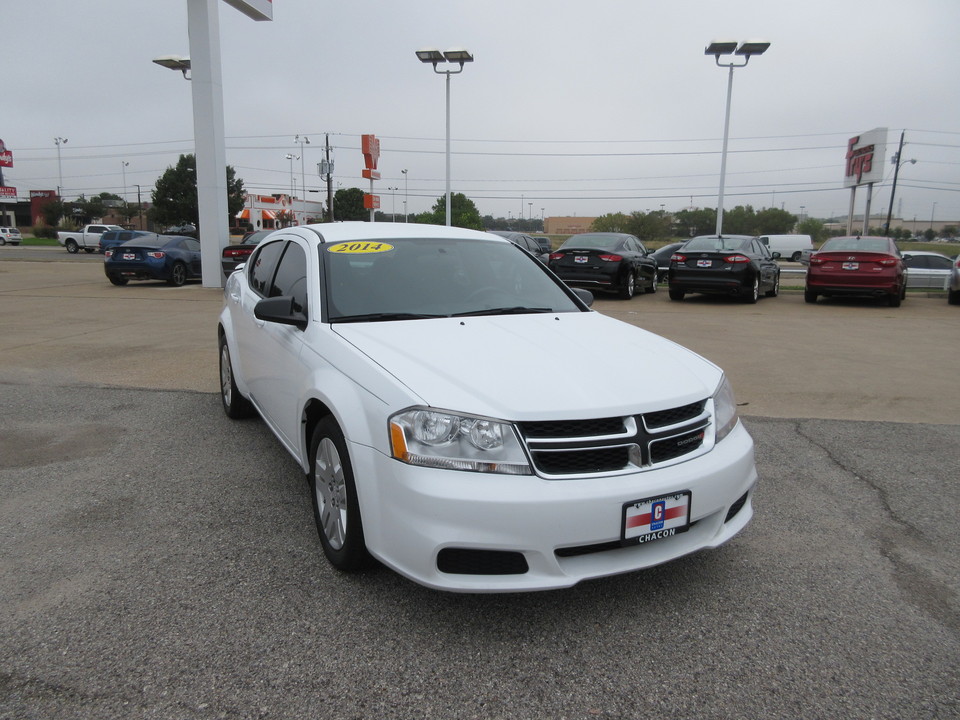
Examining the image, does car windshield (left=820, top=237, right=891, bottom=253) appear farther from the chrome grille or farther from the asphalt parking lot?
the chrome grille

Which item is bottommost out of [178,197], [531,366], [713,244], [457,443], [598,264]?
[457,443]

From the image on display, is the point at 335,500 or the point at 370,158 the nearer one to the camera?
the point at 335,500

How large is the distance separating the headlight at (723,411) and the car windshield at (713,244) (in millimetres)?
12497

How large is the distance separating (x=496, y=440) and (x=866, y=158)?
38.2m

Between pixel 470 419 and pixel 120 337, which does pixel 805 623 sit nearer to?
pixel 470 419

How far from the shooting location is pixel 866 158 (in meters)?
34.2

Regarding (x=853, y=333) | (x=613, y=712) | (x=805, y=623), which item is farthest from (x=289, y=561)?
(x=853, y=333)

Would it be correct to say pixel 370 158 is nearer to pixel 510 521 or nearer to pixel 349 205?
pixel 510 521

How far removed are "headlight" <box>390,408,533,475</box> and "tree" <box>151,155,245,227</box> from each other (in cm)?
7891

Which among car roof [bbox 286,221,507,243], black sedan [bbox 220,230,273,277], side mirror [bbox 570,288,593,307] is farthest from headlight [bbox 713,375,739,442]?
black sedan [bbox 220,230,273,277]

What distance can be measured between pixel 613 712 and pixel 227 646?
141 cm

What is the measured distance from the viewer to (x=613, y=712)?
2287mm

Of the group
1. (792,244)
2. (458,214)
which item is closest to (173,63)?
(792,244)

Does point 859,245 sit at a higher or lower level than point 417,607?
higher
